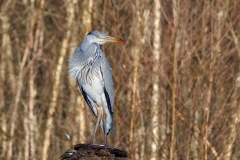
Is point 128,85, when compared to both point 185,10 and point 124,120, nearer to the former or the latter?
point 124,120

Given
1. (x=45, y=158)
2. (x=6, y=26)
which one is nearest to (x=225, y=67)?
(x=45, y=158)

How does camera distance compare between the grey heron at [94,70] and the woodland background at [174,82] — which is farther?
the woodland background at [174,82]

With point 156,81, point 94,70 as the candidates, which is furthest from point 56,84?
point 94,70

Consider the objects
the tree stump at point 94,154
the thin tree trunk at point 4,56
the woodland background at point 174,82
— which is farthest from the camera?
the thin tree trunk at point 4,56

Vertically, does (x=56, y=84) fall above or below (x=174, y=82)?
above

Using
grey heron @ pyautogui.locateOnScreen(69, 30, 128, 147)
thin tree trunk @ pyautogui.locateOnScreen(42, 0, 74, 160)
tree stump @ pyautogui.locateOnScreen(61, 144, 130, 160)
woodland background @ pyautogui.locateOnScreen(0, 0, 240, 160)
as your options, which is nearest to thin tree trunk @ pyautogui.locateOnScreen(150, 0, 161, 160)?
woodland background @ pyautogui.locateOnScreen(0, 0, 240, 160)

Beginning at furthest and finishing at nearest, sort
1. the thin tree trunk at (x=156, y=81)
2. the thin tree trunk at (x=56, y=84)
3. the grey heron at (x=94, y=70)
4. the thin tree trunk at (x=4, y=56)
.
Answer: the thin tree trunk at (x=4, y=56)
the thin tree trunk at (x=56, y=84)
the thin tree trunk at (x=156, y=81)
the grey heron at (x=94, y=70)

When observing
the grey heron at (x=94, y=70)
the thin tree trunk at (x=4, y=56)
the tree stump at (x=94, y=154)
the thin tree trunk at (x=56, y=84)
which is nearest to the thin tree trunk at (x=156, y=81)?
the thin tree trunk at (x=56, y=84)

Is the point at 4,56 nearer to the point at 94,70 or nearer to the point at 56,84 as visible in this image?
the point at 56,84

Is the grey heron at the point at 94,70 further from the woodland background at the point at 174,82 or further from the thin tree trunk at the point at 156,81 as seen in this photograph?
the thin tree trunk at the point at 156,81

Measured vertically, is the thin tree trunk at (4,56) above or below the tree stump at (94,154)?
above

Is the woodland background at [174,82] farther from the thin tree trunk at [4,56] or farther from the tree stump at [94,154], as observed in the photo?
the tree stump at [94,154]

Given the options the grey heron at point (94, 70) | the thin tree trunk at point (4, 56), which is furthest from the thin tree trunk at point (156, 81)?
the thin tree trunk at point (4, 56)

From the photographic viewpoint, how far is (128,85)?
12227 mm
